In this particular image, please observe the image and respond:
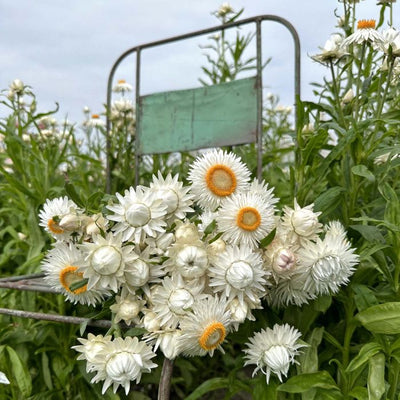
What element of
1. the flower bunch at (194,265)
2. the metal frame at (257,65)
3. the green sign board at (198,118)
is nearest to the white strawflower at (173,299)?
the flower bunch at (194,265)

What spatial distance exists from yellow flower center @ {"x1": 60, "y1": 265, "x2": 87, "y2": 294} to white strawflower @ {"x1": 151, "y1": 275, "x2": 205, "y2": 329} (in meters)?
0.13

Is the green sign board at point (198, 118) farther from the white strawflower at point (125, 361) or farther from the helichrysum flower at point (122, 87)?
the white strawflower at point (125, 361)

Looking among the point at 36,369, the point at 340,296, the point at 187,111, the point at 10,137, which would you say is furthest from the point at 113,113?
the point at 340,296

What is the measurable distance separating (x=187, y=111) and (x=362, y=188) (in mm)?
958

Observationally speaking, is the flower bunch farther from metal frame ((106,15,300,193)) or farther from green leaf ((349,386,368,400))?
metal frame ((106,15,300,193))

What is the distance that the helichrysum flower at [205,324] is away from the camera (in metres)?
0.78

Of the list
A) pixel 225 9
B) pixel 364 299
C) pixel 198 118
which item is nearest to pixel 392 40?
pixel 364 299

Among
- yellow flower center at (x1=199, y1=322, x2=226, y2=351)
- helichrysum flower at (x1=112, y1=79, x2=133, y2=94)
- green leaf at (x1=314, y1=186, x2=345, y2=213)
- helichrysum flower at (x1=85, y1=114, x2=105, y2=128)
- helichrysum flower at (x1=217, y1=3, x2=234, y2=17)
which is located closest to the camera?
yellow flower center at (x1=199, y1=322, x2=226, y2=351)

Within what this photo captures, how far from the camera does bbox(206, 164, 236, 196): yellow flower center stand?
0.90 metres

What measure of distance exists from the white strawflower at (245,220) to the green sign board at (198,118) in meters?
1.01

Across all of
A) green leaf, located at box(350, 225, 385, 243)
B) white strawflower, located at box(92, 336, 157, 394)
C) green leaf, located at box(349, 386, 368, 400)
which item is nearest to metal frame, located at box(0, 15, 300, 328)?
white strawflower, located at box(92, 336, 157, 394)

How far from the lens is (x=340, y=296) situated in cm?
101

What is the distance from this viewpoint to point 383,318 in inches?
35.0

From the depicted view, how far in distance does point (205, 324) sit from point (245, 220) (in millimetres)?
160
